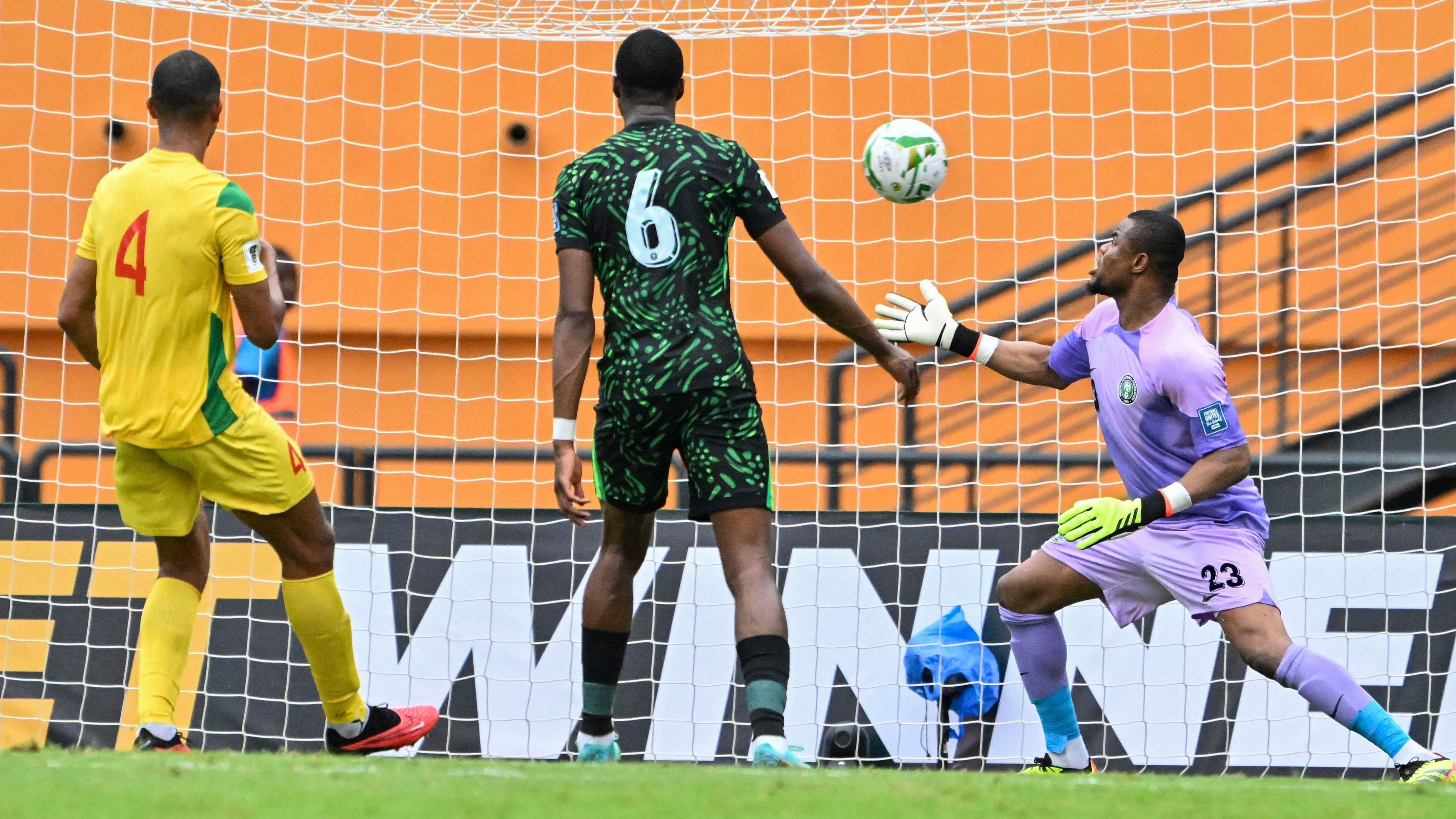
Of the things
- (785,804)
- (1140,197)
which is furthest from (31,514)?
(1140,197)

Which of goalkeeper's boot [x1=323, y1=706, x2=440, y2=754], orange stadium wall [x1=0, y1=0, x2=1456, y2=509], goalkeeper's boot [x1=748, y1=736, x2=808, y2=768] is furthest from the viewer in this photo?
orange stadium wall [x1=0, y1=0, x2=1456, y2=509]

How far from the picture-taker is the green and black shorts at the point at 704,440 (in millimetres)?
3605

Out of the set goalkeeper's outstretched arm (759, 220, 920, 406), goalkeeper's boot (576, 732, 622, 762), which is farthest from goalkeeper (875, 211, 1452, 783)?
goalkeeper's boot (576, 732, 622, 762)

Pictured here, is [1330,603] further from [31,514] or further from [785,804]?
[31,514]

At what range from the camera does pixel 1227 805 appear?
2.77 metres

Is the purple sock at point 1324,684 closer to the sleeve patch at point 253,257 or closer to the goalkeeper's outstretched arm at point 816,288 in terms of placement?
the goalkeeper's outstretched arm at point 816,288

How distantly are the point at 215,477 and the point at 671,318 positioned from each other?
1.25m

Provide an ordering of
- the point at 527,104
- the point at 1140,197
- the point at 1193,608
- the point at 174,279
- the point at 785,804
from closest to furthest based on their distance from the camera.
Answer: the point at 785,804 → the point at 174,279 → the point at 1193,608 → the point at 1140,197 → the point at 527,104

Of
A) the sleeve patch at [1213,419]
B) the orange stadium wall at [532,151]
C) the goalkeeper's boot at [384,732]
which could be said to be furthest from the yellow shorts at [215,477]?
the orange stadium wall at [532,151]

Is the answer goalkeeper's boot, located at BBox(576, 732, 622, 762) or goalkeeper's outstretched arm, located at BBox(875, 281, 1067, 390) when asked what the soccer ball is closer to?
goalkeeper's outstretched arm, located at BBox(875, 281, 1067, 390)

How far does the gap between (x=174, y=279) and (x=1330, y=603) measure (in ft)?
14.5

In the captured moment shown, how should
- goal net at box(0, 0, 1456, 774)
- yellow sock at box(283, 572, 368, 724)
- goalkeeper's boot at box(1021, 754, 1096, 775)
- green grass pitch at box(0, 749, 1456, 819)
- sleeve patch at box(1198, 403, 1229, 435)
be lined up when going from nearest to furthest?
green grass pitch at box(0, 749, 1456, 819) → yellow sock at box(283, 572, 368, 724) → sleeve patch at box(1198, 403, 1229, 435) → goalkeeper's boot at box(1021, 754, 1096, 775) → goal net at box(0, 0, 1456, 774)

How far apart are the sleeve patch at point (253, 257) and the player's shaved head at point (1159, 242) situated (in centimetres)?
243

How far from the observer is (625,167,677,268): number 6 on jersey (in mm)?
3664
